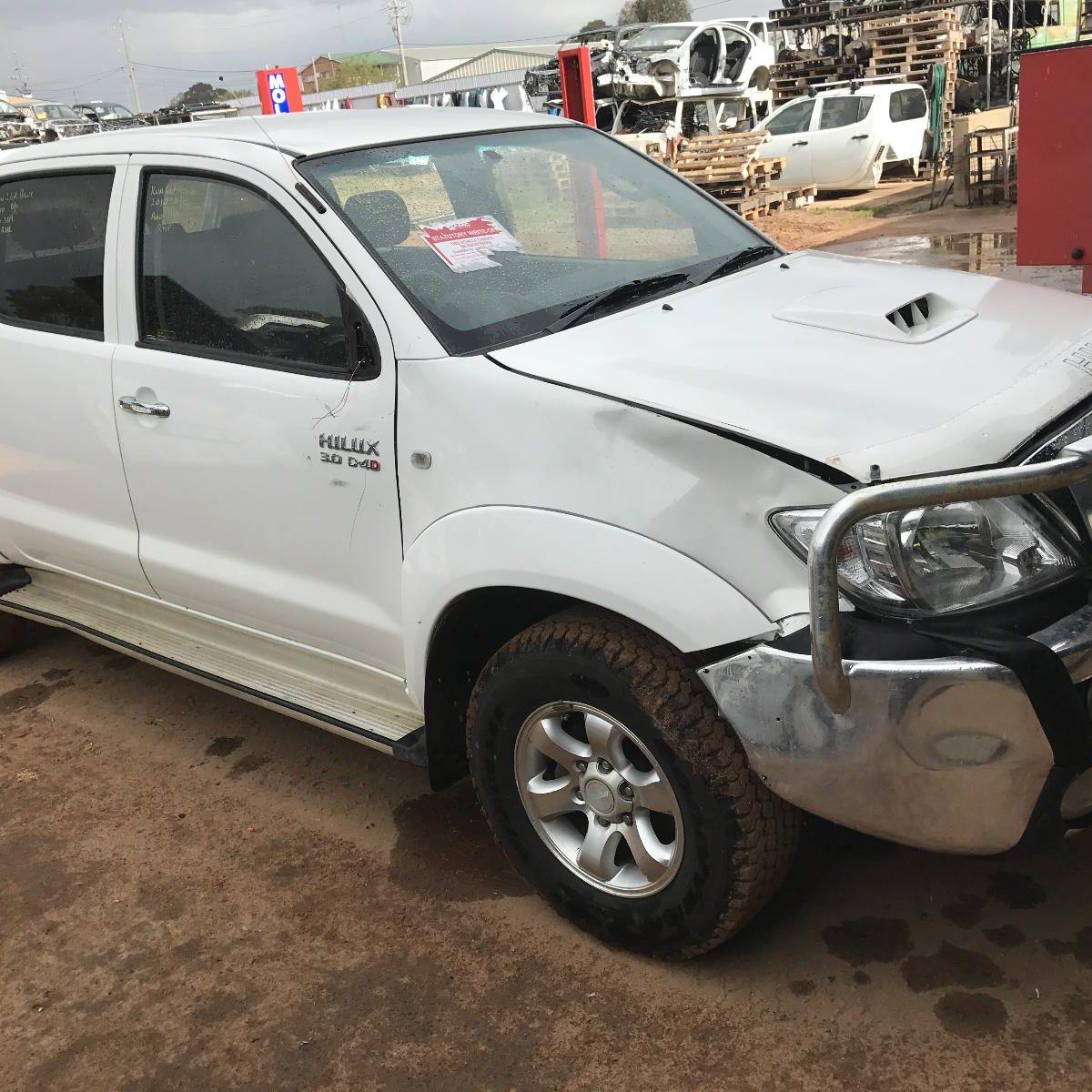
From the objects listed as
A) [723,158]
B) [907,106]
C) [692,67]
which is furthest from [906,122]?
[692,67]

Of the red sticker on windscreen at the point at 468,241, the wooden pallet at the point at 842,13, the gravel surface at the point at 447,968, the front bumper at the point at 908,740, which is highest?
the wooden pallet at the point at 842,13

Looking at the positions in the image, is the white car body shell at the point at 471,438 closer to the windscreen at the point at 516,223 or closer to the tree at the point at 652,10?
the windscreen at the point at 516,223

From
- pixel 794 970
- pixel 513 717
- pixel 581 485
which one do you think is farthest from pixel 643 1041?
pixel 581 485

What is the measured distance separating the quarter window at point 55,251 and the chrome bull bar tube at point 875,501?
244 cm

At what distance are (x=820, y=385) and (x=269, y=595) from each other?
5.17ft

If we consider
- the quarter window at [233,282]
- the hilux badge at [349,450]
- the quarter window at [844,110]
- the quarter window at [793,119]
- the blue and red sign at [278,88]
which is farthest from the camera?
the quarter window at [793,119]

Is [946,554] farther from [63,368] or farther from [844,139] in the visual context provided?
[844,139]

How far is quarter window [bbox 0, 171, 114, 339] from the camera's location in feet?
11.3

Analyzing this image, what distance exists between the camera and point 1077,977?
2.46 metres

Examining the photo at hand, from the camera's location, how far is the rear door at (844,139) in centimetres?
1708

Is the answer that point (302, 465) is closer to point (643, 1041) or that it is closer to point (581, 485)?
point (581, 485)

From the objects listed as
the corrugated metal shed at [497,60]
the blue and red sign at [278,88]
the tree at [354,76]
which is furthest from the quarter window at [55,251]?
the corrugated metal shed at [497,60]

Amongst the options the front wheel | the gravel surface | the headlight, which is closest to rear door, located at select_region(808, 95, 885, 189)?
the front wheel

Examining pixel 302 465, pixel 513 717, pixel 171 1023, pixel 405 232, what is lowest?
pixel 171 1023
